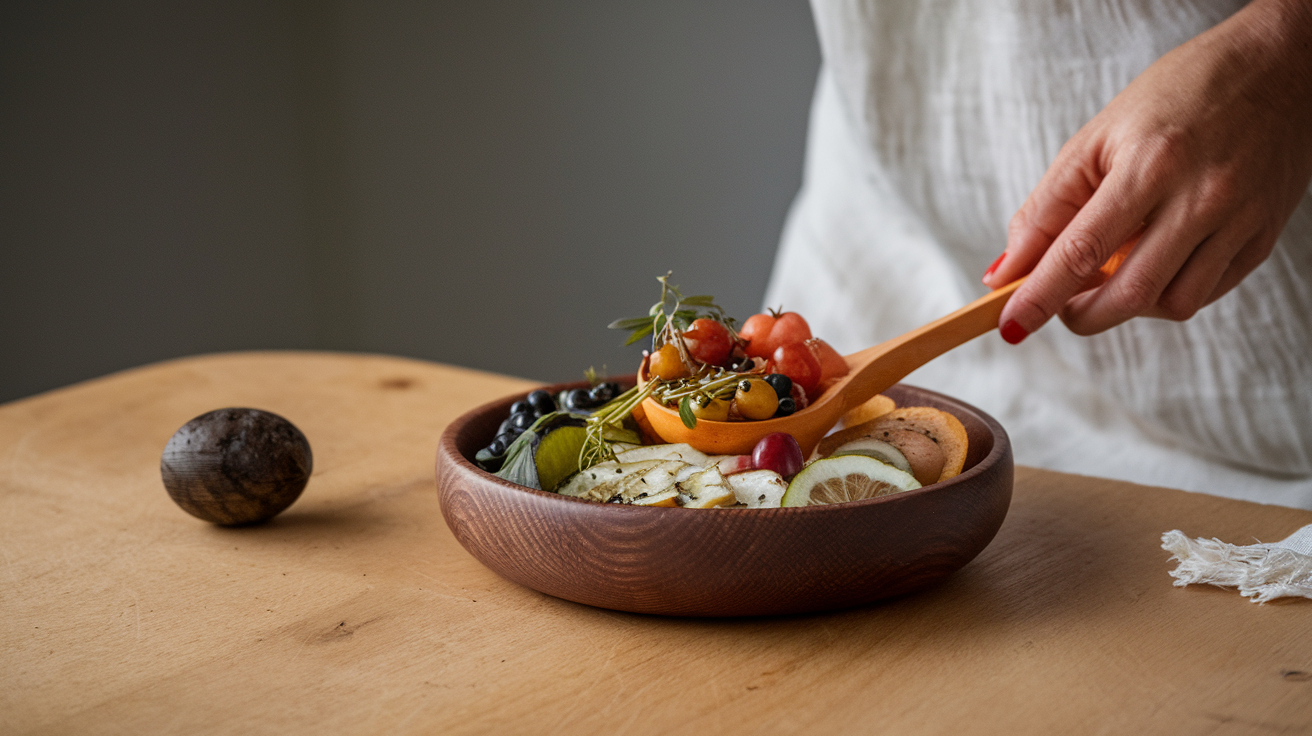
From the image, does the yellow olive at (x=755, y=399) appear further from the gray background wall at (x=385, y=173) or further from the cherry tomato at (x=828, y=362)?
the gray background wall at (x=385, y=173)

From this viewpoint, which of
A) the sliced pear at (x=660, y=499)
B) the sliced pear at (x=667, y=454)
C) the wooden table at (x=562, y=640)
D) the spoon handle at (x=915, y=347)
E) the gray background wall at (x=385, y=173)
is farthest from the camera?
the gray background wall at (x=385, y=173)

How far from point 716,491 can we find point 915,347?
13.3 inches

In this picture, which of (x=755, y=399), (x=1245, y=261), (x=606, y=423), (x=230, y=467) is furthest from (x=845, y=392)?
(x=230, y=467)

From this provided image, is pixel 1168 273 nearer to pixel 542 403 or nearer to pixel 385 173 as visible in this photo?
pixel 542 403

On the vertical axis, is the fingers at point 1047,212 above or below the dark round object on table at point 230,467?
above

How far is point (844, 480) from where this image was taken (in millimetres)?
833

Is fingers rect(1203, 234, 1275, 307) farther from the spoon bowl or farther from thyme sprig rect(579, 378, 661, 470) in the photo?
thyme sprig rect(579, 378, 661, 470)

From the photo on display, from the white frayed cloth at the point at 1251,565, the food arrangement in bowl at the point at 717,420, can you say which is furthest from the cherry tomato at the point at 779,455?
the white frayed cloth at the point at 1251,565

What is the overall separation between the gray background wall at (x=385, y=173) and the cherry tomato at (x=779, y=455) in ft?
8.24

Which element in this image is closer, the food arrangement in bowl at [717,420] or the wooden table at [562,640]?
the wooden table at [562,640]

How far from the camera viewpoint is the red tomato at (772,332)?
104 cm

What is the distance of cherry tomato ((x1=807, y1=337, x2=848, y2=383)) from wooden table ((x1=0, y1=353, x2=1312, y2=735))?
9.1 inches

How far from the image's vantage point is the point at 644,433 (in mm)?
1015

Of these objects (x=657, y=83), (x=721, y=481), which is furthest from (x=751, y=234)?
(x=721, y=481)
